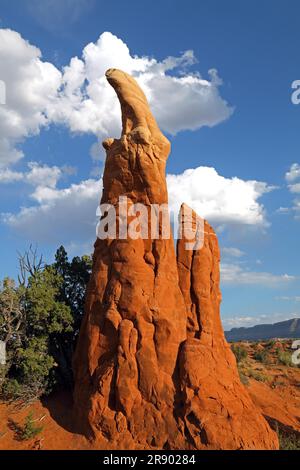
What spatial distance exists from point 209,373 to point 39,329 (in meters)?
10.2

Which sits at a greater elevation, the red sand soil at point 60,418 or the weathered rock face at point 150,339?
the weathered rock face at point 150,339

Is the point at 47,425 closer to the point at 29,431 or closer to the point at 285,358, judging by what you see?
the point at 29,431

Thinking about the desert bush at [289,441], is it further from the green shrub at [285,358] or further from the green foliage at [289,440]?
the green shrub at [285,358]

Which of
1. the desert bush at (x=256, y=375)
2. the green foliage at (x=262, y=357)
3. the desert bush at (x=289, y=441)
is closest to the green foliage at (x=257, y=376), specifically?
the desert bush at (x=256, y=375)

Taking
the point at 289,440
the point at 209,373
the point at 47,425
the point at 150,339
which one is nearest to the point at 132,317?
the point at 150,339

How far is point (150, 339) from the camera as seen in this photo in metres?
14.7

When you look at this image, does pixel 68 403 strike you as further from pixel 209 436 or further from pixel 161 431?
pixel 209 436

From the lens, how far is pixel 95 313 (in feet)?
52.4

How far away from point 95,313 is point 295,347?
3218cm

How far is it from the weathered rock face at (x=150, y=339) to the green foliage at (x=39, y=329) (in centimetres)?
274

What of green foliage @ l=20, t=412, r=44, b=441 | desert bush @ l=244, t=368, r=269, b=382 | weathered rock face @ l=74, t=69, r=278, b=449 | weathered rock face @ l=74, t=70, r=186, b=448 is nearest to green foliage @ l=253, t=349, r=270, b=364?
desert bush @ l=244, t=368, r=269, b=382

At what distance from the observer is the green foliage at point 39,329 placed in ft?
A: 60.1

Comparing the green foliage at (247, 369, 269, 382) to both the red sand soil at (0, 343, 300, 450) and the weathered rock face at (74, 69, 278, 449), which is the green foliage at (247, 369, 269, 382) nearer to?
the red sand soil at (0, 343, 300, 450)
